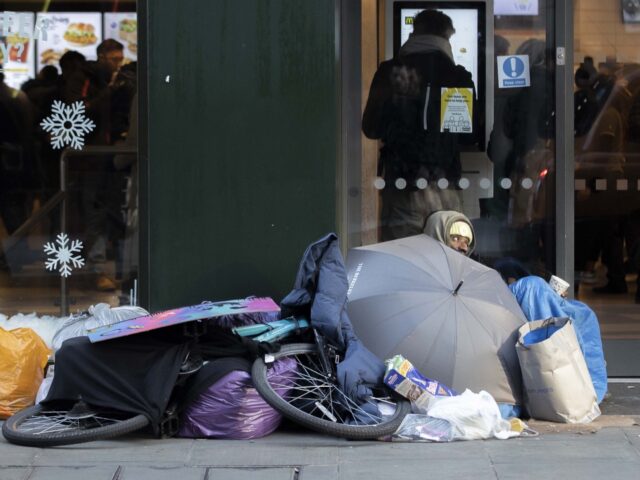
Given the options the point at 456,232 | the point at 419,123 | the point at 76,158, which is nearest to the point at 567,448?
the point at 456,232

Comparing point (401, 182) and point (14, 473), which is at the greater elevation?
point (401, 182)

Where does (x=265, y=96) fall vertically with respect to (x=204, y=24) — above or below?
below

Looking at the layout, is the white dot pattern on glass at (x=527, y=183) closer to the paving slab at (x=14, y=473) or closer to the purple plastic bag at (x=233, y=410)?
the purple plastic bag at (x=233, y=410)

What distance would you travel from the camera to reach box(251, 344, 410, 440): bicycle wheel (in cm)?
533

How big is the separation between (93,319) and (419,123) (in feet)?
8.59

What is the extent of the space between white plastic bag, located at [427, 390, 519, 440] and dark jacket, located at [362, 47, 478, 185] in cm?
204

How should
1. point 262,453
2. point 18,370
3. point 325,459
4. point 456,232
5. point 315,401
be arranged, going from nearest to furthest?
1. point 325,459
2. point 262,453
3. point 315,401
4. point 18,370
5. point 456,232

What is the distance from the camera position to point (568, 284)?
6645mm

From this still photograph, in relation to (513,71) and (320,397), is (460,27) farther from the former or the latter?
(320,397)

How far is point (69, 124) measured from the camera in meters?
6.98

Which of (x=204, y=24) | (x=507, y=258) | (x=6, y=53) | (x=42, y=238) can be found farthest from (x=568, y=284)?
(x=6, y=53)

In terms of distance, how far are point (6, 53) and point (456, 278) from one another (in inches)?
135

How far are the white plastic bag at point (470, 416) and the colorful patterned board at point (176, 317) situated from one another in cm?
108

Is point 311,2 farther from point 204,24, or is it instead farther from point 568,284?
point 568,284
